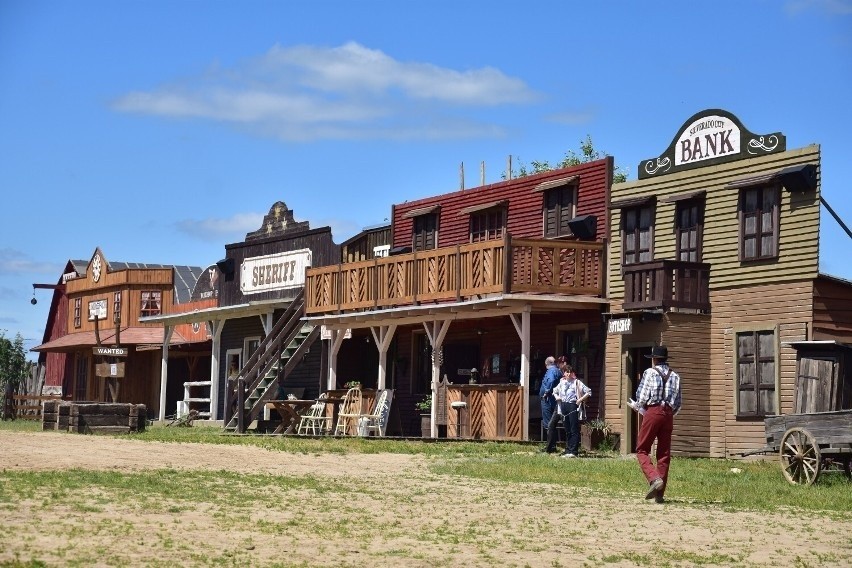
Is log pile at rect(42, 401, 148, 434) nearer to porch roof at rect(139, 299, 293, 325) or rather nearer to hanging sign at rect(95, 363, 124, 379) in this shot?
porch roof at rect(139, 299, 293, 325)

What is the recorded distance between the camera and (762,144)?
82.1 ft

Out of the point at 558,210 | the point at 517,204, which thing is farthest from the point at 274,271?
the point at 558,210

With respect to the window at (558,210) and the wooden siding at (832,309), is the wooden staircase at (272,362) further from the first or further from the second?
the wooden siding at (832,309)

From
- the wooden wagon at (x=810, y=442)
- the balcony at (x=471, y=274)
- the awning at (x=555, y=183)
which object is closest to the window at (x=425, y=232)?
the balcony at (x=471, y=274)

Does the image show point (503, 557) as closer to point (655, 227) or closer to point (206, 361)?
point (655, 227)

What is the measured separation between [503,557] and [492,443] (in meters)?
15.3

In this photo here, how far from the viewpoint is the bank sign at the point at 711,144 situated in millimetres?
25094

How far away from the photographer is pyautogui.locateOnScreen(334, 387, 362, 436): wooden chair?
Answer: 30.5m

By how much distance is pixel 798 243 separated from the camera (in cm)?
2422

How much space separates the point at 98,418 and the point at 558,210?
33.8ft

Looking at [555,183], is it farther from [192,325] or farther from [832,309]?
[192,325]

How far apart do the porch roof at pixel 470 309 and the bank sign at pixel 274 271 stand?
145 inches

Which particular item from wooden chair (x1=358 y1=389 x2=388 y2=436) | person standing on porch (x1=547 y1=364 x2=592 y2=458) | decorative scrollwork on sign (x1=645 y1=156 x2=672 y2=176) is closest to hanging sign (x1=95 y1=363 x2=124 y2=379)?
wooden chair (x1=358 y1=389 x2=388 y2=436)

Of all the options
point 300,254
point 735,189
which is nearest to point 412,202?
point 300,254
